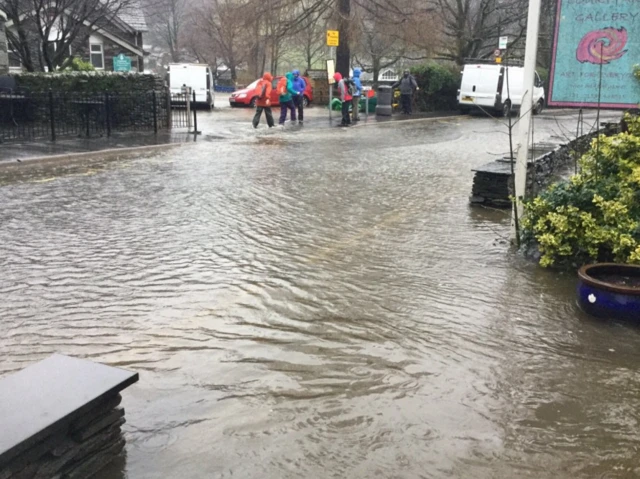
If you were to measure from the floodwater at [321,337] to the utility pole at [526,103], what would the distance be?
1.94 ft

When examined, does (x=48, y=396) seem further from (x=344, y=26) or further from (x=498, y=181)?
(x=344, y=26)

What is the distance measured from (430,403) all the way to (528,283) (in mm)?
2561

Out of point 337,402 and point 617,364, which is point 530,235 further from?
point 337,402

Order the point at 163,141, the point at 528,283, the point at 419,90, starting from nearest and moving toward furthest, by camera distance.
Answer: the point at 528,283
the point at 163,141
the point at 419,90

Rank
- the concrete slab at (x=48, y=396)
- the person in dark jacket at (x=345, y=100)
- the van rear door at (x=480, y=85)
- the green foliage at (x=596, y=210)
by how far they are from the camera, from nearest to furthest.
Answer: the concrete slab at (x=48, y=396) → the green foliage at (x=596, y=210) → the person in dark jacket at (x=345, y=100) → the van rear door at (x=480, y=85)

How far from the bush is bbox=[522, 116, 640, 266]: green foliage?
24311 millimetres

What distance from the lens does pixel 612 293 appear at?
495 cm

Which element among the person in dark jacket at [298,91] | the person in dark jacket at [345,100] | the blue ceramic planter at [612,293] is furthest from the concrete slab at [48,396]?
the person in dark jacket at [298,91]

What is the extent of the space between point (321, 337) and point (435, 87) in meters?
27.1

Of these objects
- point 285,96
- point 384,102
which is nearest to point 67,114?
point 285,96

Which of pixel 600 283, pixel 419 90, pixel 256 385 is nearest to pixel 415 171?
pixel 600 283

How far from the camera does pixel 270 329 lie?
484 cm

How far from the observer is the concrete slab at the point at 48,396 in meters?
2.59

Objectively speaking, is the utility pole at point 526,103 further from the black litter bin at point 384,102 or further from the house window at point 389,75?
the house window at point 389,75
